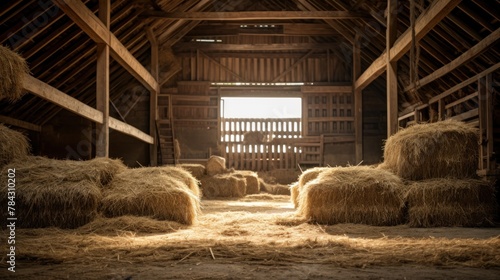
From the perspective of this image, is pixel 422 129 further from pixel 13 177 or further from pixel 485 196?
pixel 13 177

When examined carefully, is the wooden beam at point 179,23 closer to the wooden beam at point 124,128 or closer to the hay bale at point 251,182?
the wooden beam at point 124,128

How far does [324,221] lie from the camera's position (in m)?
6.12

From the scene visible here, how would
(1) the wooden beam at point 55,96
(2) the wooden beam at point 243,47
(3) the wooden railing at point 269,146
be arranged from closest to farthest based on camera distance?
(1) the wooden beam at point 55,96
(3) the wooden railing at point 269,146
(2) the wooden beam at point 243,47

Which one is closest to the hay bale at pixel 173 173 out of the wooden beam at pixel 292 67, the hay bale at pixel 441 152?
the hay bale at pixel 441 152

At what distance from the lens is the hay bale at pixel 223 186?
40.7ft

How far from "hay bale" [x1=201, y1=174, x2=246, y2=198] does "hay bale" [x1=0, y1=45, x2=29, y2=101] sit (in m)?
7.35

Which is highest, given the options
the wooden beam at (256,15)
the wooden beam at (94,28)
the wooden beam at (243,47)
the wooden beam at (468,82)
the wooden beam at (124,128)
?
the wooden beam at (243,47)

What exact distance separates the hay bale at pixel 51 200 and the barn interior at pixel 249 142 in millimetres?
16

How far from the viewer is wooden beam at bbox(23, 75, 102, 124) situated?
6152 millimetres

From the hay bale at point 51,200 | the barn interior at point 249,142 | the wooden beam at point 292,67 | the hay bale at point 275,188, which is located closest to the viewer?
the barn interior at point 249,142

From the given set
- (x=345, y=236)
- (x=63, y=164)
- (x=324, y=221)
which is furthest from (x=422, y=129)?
(x=63, y=164)

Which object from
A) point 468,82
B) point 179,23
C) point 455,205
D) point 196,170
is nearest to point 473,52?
point 468,82

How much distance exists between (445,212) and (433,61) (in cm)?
610

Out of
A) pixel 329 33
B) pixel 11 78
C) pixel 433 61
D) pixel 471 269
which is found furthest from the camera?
pixel 329 33
